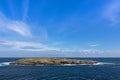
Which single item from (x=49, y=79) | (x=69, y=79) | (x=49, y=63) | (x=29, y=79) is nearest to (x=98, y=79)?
(x=69, y=79)

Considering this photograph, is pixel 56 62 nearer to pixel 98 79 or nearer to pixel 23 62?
pixel 23 62

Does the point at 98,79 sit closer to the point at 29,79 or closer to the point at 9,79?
the point at 29,79

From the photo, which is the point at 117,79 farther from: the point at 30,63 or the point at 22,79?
the point at 30,63

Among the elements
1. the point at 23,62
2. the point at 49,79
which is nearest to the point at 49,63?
the point at 23,62

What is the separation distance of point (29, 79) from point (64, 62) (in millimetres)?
90363

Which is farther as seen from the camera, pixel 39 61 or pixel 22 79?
pixel 39 61

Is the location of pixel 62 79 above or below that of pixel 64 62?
below

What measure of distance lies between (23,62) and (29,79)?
8687 centimetres

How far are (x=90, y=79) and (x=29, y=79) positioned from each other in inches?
876

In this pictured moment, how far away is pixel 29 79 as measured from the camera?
71812 mm

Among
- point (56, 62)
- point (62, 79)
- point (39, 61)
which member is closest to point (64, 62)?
point (56, 62)

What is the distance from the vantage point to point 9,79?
72.2 metres

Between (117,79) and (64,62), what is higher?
(64,62)

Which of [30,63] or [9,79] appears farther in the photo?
[30,63]
